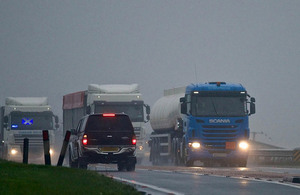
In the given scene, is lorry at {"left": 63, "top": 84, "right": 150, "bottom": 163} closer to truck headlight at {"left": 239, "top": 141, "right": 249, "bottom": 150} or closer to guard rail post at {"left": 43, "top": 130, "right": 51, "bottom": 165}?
truck headlight at {"left": 239, "top": 141, "right": 249, "bottom": 150}

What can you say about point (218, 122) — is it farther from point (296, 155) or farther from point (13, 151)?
point (13, 151)

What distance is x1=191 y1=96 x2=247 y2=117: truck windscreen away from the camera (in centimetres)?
3909

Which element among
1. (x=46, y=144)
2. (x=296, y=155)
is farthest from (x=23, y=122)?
(x=46, y=144)

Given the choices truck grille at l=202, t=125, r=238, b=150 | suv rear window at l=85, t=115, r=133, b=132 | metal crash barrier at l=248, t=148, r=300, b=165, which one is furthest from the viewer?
metal crash barrier at l=248, t=148, r=300, b=165

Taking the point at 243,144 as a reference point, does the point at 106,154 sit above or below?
below

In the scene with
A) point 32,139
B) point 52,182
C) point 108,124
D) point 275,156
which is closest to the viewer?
point 52,182

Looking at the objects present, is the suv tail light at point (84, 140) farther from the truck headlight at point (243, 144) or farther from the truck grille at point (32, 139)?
the truck grille at point (32, 139)

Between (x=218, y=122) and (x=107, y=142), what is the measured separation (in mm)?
9110

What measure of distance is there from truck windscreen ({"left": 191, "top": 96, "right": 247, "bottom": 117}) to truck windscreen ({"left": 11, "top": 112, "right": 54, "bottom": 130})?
19.4 metres

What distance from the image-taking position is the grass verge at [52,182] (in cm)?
1609

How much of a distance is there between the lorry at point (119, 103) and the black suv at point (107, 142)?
14212mm

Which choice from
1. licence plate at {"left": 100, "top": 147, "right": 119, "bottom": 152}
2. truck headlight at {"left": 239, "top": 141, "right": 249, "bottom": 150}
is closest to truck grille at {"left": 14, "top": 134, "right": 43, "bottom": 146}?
truck headlight at {"left": 239, "top": 141, "right": 249, "bottom": 150}

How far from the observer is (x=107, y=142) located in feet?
102

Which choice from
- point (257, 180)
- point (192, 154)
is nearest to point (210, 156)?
point (192, 154)
